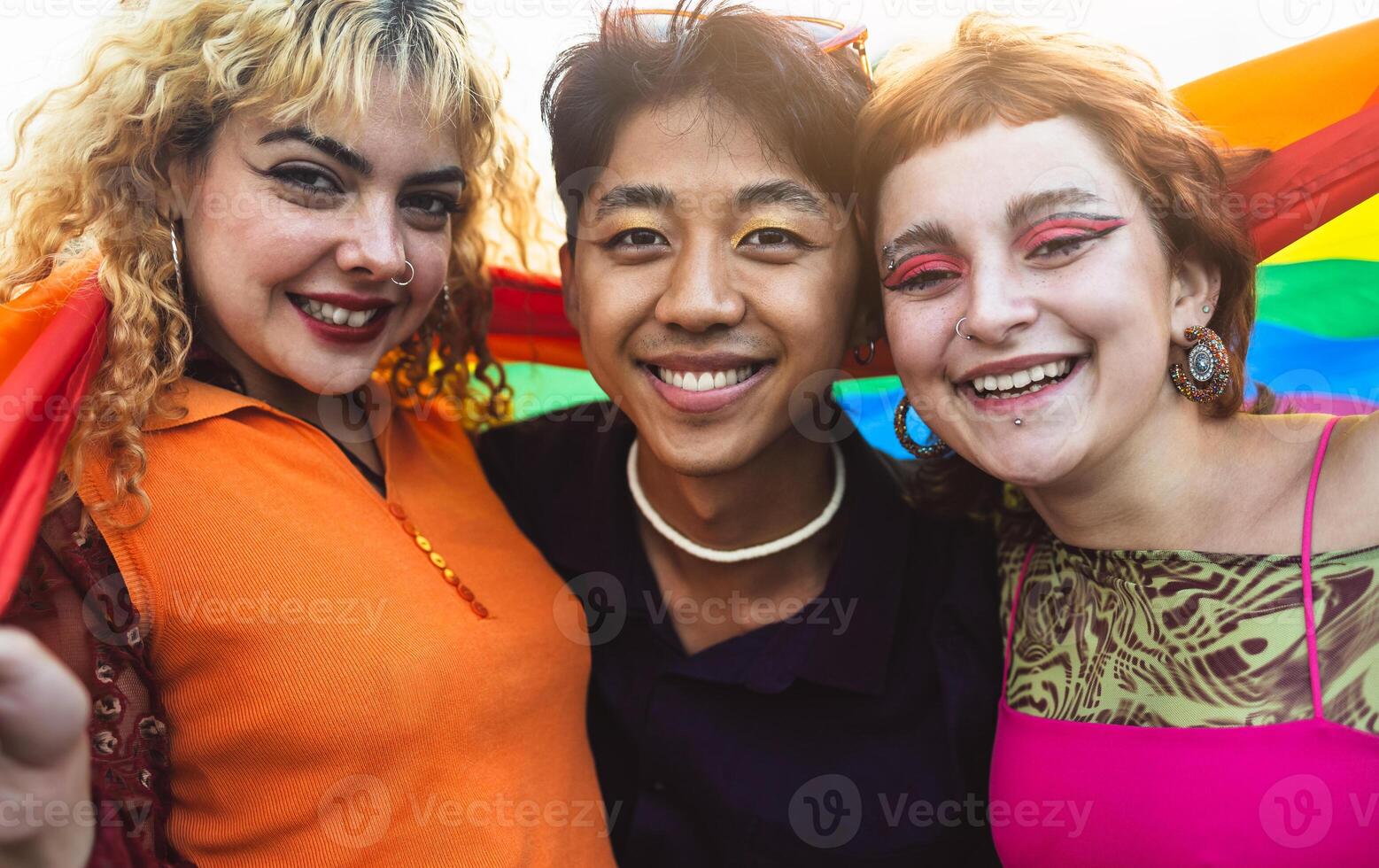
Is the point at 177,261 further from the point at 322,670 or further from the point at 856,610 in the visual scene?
the point at 856,610

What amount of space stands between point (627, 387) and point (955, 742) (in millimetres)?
958

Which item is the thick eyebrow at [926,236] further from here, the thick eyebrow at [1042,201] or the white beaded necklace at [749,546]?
the white beaded necklace at [749,546]

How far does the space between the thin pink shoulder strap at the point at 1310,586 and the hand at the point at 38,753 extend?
1.75m

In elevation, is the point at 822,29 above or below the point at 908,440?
above

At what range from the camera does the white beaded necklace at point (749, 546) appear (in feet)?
7.87

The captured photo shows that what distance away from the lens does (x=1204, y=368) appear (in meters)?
1.92

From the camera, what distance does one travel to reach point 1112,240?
6.01 ft

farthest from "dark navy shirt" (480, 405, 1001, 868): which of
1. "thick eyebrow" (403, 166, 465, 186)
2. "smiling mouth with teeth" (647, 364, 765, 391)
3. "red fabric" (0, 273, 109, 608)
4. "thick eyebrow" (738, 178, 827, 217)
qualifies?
"red fabric" (0, 273, 109, 608)

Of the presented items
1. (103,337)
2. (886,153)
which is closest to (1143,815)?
(886,153)

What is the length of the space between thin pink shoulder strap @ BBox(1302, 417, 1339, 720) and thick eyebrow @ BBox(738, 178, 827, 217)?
38.7 inches

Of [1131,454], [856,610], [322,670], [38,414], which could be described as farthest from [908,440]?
[38,414]

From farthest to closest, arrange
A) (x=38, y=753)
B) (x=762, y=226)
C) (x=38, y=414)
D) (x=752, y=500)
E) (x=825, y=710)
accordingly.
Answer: (x=752, y=500) < (x=825, y=710) < (x=762, y=226) < (x=38, y=414) < (x=38, y=753)

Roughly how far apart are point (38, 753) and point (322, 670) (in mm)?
539

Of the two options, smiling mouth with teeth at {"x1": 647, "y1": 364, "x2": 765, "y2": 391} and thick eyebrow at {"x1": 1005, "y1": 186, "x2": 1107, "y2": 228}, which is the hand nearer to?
smiling mouth with teeth at {"x1": 647, "y1": 364, "x2": 765, "y2": 391}
